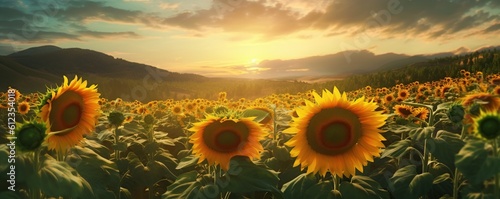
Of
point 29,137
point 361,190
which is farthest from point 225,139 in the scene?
point 29,137

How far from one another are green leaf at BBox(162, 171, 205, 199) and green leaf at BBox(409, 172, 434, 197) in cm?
199

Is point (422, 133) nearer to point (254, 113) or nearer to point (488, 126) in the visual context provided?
point (488, 126)

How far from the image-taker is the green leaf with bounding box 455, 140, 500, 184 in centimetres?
303

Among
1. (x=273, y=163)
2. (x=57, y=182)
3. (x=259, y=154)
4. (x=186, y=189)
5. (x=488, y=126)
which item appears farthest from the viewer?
(x=273, y=163)

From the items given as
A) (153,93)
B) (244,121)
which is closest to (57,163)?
(244,121)

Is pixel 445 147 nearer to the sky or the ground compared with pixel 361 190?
nearer to the sky

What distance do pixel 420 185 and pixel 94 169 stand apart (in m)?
2.92

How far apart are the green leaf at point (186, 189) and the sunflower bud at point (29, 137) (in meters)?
1.08

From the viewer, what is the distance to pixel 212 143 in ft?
A: 12.2

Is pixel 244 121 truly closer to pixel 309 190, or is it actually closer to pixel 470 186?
pixel 309 190

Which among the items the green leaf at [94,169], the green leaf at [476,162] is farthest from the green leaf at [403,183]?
the green leaf at [94,169]

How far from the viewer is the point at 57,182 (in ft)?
8.95

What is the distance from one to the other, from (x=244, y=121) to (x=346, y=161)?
Answer: 3.13 feet

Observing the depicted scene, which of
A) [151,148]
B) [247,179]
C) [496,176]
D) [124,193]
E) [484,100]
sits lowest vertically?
[124,193]
